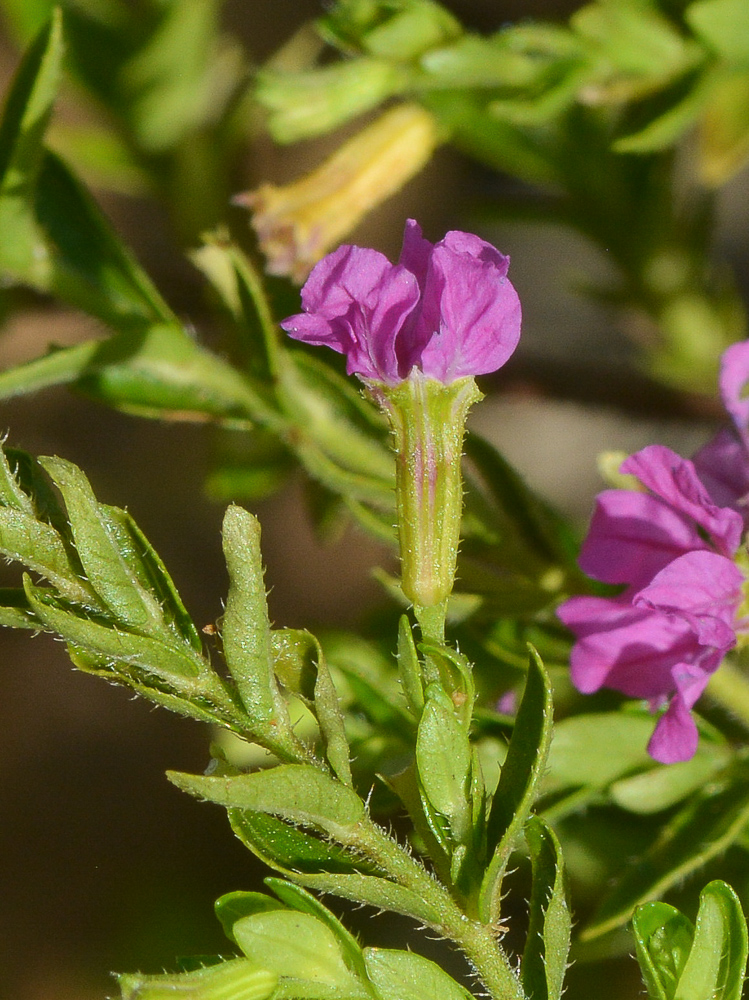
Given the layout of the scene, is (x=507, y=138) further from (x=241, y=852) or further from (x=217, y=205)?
(x=241, y=852)

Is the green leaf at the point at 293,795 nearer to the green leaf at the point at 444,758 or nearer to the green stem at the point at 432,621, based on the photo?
the green leaf at the point at 444,758

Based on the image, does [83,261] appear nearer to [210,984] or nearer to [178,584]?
[210,984]

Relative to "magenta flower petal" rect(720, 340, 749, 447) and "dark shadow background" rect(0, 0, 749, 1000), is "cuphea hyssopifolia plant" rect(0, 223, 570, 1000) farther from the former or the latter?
"dark shadow background" rect(0, 0, 749, 1000)

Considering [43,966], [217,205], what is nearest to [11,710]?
[43,966]

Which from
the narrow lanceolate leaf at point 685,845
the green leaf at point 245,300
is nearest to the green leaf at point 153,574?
the green leaf at point 245,300

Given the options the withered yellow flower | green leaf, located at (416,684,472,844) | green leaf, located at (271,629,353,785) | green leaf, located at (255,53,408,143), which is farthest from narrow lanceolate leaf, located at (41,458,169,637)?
green leaf, located at (255,53,408,143)

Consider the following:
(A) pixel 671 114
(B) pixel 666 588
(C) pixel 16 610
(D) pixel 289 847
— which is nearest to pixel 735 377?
(B) pixel 666 588
